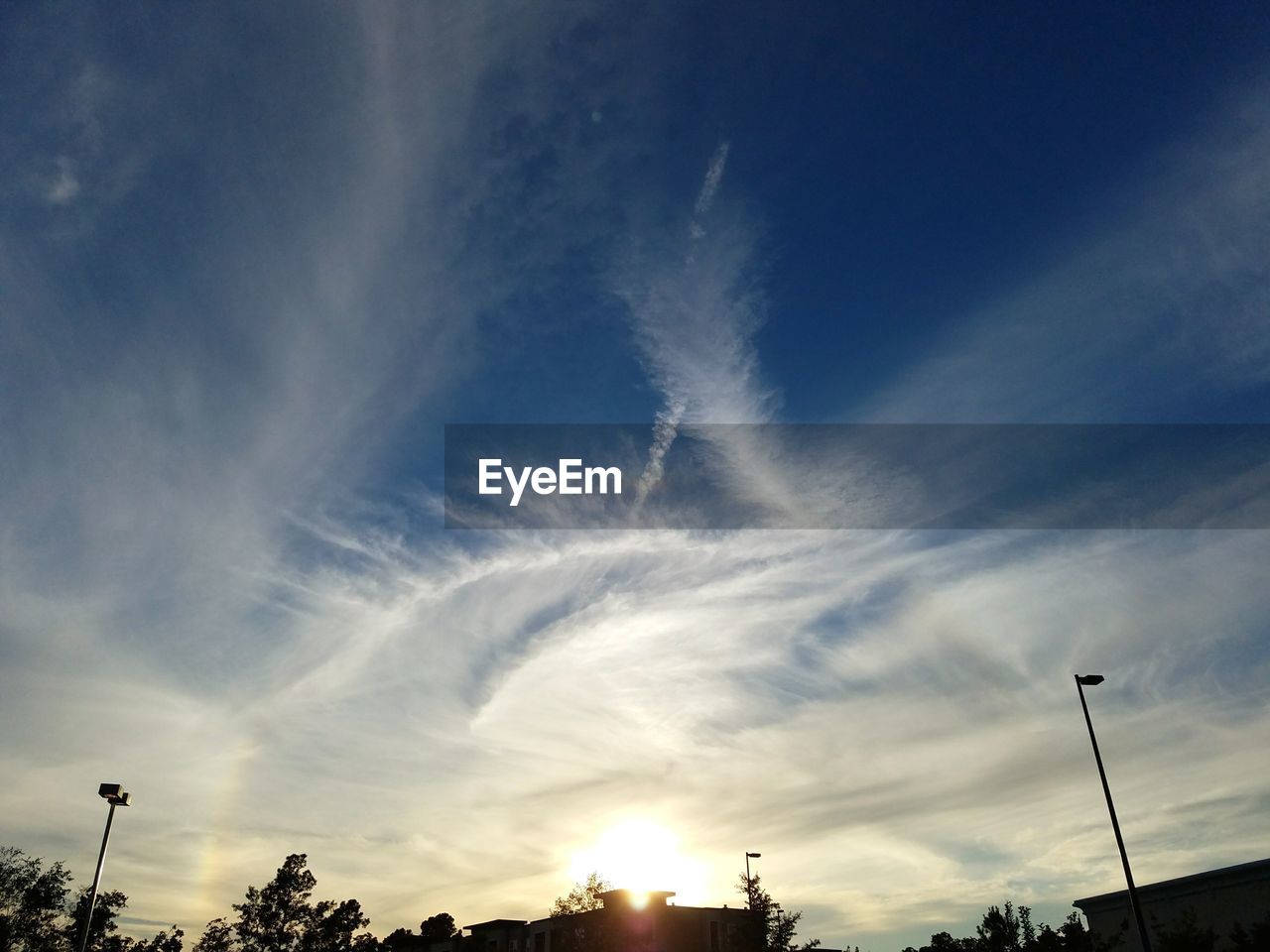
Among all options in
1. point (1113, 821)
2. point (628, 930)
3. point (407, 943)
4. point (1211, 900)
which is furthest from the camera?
point (407, 943)

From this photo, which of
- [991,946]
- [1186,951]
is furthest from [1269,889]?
[991,946]

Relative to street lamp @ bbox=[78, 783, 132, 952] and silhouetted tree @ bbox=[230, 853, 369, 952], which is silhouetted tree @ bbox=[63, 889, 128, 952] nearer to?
silhouetted tree @ bbox=[230, 853, 369, 952]

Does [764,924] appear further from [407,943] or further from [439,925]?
[439,925]

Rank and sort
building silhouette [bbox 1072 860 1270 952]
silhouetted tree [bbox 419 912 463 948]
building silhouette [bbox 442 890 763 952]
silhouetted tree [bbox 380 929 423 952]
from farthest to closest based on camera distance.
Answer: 1. silhouetted tree [bbox 419 912 463 948]
2. silhouetted tree [bbox 380 929 423 952]
3. building silhouette [bbox 442 890 763 952]
4. building silhouette [bbox 1072 860 1270 952]

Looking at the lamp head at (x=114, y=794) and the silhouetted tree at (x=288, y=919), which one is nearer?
the lamp head at (x=114, y=794)

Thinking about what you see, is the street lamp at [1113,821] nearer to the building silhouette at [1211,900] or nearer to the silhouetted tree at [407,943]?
the building silhouette at [1211,900]

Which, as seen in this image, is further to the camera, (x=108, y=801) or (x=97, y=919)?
(x=97, y=919)

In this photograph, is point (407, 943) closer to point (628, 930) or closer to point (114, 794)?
point (628, 930)

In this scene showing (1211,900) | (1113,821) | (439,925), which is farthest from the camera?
(439,925)

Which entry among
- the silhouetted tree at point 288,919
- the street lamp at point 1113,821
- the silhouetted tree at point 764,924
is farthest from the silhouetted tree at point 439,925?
the street lamp at point 1113,821

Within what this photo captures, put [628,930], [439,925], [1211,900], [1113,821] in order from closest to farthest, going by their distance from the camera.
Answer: [1113,821] → [1211,900] → [628,930] → [439,925]

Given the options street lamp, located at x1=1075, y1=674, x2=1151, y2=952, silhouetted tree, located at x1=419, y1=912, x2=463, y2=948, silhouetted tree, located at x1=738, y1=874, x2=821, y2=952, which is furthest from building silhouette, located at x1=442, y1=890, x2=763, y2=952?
silhouetted tree, located at x1=419, y1=912, x2=463, y2=948

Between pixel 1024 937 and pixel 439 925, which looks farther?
pixel 439 925

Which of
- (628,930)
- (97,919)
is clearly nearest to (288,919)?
(97,919)
